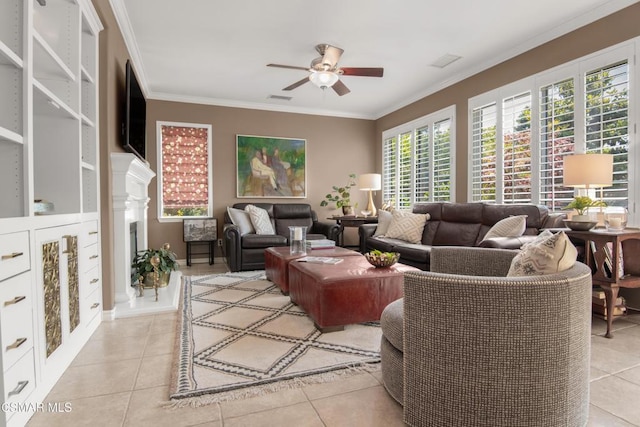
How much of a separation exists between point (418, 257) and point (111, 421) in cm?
312

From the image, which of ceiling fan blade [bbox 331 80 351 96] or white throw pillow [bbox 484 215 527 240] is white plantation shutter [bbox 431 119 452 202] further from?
ceiling fan blade [bbox 331 80 351 96]

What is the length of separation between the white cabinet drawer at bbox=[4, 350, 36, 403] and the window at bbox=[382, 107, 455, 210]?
4765mm

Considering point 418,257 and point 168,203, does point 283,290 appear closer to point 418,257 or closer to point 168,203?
point 418,257

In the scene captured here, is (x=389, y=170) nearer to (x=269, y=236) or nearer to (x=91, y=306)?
(x=269, y=236)

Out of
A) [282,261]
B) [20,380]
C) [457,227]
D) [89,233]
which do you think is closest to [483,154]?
[457,227]

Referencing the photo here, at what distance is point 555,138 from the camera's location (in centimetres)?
358

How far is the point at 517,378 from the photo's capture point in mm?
1236

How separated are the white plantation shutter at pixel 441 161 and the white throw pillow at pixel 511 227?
1.62 meters

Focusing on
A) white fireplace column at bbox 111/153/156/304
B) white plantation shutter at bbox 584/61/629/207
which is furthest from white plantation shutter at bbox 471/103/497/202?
white fireplace column at bbox 111/153/156/304

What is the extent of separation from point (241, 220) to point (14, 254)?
12.2 feet

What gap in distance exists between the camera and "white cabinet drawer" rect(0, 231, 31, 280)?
1392mm

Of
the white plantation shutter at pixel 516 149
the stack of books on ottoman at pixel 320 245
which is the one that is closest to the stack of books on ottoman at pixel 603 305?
the white plantation shutter at pixel 516 149

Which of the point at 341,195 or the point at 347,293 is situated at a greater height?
the point at 341,195

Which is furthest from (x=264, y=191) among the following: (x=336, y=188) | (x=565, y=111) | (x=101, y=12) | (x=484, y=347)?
(x=484, y=347)
